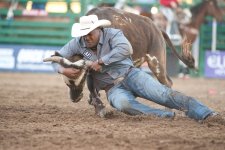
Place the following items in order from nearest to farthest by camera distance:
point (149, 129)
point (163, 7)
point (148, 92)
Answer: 1. point (149, 129)
2. point (148, 92)
3. point (163, 7)

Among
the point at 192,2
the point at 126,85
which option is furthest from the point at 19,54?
the point at 126,85

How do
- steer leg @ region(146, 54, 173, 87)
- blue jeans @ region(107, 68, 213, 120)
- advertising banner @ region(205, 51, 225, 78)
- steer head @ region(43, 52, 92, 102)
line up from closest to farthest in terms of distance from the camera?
1. blue jeans @ region(107, 68, 213, 120)
2. steer head @ region(43, 52, 92, 102)
3. steer leg @ region(146, 54, 173, 87)
4. advertising banner @ region(205, 51, 225, 78)

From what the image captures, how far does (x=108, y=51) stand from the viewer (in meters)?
6.50

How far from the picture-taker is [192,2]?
17.0 meters

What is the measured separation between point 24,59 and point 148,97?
33.8 ft

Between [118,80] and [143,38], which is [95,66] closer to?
[118,80]

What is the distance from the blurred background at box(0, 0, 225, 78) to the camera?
53.3 ft

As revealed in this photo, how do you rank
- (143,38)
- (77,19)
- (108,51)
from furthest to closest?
(77,19) < (143,38) < (108,51)

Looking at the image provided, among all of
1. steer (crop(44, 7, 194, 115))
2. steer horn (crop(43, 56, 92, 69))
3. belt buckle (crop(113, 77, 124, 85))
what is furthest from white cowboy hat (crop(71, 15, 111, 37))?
steer (crop(44, 7, 194, 115))

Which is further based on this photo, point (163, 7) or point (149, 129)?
point (163, 7)

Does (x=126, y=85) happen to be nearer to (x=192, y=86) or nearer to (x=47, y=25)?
(x=192, y=86)

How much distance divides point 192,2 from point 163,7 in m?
1.27

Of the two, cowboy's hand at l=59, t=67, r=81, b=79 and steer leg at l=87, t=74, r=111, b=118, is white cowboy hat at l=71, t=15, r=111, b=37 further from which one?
steer leg at l=87, t=74, r=111, b=118

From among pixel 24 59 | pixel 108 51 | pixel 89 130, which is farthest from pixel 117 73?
pixel 24 59
